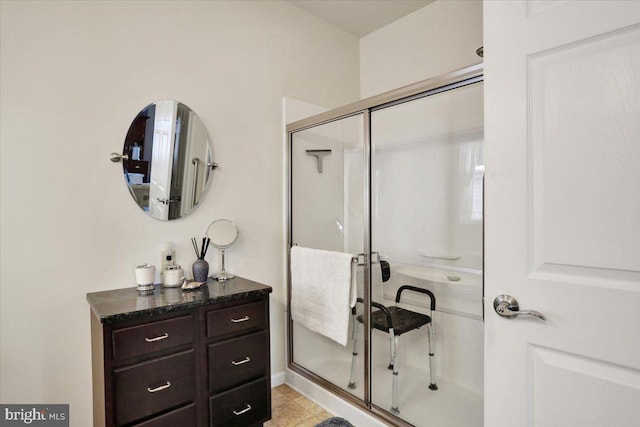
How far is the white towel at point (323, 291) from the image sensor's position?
6.58 ft

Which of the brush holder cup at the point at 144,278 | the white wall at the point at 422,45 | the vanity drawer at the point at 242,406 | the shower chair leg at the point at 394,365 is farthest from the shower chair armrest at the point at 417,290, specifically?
the white wall at the point at 422,45

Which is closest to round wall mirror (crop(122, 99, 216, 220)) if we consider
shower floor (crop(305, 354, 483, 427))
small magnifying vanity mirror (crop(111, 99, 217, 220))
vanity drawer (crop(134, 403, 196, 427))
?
small magnifying vanity mirror (crop(111, 99, 217, 220))

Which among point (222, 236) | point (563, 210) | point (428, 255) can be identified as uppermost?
point (563, 210)

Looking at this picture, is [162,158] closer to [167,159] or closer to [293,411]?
[167,159]

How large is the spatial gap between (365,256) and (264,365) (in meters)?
0.83

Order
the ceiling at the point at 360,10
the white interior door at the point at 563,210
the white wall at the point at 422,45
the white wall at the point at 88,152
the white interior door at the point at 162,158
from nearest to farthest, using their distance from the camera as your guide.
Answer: the white interior door at the point at 563,210 → the white wall at the point at 88,152 → the white interior door at the point at 162,158 → the white wall at the point at 422,45 → the ceiling at the point at 360,10

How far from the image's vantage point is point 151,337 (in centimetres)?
150

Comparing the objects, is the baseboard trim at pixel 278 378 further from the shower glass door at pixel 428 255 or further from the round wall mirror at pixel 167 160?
the round wall mirror at pixel 167 160

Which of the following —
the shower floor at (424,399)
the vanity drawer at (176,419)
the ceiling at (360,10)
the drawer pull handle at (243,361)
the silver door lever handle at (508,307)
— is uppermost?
the ceiling at (360,10)

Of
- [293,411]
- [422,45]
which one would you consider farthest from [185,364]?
[422,45]

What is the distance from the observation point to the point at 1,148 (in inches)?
61.9

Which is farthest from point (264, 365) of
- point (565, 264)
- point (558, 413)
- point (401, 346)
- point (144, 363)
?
point (565, 264)

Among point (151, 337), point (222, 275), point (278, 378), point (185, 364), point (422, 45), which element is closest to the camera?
point (151, 337)

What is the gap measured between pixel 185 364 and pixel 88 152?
1.18m
